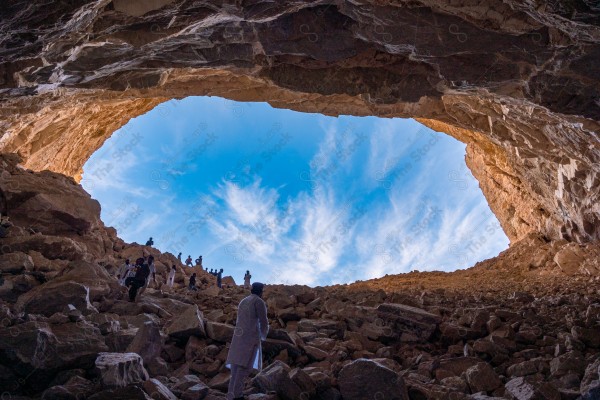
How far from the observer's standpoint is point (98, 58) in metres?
8.58

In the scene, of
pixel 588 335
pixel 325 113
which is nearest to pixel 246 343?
pixel 588 335

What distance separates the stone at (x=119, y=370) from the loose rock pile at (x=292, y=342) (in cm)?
1

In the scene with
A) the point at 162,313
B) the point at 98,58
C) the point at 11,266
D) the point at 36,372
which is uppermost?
the point at 98,58

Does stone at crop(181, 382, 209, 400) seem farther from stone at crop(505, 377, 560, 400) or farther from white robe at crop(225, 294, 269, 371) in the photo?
stone at crop(505, 377, 560, 400)

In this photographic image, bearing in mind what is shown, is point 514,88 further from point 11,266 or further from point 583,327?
point 11,266

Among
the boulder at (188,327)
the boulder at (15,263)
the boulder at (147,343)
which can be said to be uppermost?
the boulder at (15,263)

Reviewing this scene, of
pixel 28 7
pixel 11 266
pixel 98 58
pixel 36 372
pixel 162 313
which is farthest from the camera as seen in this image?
pixel 98 58

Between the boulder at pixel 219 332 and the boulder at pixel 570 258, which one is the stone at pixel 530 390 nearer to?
the boulder at pixel 219 332

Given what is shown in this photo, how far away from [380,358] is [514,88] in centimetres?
746

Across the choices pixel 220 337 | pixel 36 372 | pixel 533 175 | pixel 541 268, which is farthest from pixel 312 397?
pixel 533 175

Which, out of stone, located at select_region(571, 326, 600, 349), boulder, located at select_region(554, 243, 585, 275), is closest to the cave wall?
boulder, located at select_region(554, 243, 585, 275)

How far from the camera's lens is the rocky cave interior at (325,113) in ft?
13.9

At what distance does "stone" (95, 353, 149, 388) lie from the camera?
12.1 ft

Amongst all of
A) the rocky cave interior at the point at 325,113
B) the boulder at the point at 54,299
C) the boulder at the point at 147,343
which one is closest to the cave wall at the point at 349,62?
the rocky cave interior at the point at 325,113
